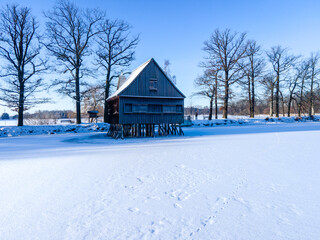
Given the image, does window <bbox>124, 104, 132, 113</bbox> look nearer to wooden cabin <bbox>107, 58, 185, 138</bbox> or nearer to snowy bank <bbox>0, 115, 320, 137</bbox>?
wooden cabin <bbox>107, 58, 185, 138</bbox>

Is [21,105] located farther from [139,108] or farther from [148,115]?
[148,115]

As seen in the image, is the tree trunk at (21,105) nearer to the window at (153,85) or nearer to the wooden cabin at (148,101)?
the wooden cabin at (148,101)

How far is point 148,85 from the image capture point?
18.5 meters

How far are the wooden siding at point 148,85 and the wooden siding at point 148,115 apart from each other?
0.64 m

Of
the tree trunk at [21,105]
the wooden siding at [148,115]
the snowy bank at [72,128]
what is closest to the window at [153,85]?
the wooden siding at [148,115]

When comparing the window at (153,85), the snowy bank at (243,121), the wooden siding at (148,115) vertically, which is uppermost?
the window at (153,85)

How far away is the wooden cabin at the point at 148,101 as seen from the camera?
18.0 meters

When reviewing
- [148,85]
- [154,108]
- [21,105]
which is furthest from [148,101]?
[21,105]

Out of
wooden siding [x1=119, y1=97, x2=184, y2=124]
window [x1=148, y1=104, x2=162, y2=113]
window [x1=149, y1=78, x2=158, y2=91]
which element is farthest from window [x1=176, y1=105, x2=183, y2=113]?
window [x1=149, y1=78, x2=158, y2=91]

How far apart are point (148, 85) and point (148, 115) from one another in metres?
3.06

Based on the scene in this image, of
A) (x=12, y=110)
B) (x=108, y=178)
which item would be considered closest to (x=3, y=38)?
(x=12, y=110)

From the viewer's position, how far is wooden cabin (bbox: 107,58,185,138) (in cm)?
1800

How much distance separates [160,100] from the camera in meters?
19.2

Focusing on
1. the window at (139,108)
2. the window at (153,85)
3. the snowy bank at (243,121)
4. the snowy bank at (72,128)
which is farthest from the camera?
the snowy bank at (243,121)
